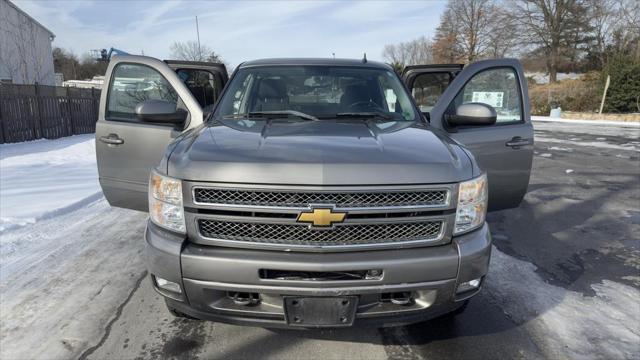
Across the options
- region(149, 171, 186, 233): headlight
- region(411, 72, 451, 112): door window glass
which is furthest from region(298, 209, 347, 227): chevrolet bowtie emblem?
region(411, 72, 451, 112): door window glass

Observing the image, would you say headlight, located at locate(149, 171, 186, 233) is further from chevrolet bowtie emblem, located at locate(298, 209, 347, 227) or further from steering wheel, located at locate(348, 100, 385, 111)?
steering wheel, located at locate(348, 100, 385, 111)

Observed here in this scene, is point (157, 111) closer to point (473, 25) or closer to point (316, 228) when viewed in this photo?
point (316, 228)

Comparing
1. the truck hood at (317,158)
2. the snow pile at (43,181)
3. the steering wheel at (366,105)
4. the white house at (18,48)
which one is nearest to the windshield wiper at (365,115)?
the steering wheel at (366,105)

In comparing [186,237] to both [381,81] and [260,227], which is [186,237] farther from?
[381,81]

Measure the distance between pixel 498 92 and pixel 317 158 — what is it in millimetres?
2873

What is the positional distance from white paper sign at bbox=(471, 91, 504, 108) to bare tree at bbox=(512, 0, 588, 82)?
42515mm

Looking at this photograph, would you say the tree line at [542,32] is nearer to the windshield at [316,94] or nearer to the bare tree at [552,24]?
the bare tree at [552,24]

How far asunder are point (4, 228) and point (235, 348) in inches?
142

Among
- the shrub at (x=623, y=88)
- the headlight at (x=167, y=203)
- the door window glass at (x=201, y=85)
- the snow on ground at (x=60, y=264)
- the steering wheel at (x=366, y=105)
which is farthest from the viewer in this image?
the shrub at (x=623, y=88)

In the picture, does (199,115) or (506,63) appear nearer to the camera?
(199,115)

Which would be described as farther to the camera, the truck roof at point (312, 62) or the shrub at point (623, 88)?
the shrub at point (623, 88)

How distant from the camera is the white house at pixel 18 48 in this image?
2320 cm

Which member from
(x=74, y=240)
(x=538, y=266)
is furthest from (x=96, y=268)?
(x=538, y=266)

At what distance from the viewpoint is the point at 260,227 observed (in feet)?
7.73
